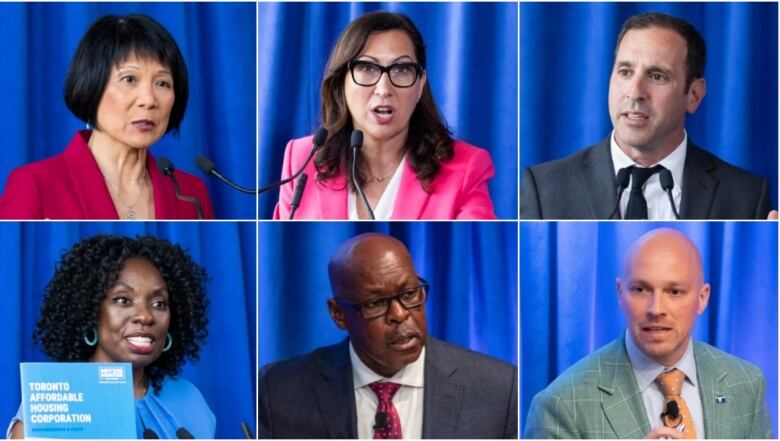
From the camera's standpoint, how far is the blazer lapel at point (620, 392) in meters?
4.30

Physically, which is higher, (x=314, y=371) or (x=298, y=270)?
(x=298, y=270)

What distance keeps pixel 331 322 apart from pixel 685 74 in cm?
133

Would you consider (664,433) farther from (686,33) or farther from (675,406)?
(686,33)

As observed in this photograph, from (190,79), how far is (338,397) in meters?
1.09

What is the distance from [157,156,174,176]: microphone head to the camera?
4074 mm

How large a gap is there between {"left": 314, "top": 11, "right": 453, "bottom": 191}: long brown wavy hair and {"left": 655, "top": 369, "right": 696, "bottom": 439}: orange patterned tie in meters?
0.97

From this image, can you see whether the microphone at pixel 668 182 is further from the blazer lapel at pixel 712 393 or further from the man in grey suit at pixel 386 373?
the man in grey suit at pixel 386 373

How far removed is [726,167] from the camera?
13.8 feet

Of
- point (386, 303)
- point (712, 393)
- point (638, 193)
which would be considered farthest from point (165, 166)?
point (712, 393)

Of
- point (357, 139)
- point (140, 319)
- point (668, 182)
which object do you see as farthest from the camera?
point (140, 319)

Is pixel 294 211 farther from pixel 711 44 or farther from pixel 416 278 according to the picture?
pixel 711 44

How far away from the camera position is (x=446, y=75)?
421 cm

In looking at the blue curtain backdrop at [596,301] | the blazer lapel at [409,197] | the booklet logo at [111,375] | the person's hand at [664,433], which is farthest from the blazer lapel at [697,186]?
the booklet logo at [111,375]

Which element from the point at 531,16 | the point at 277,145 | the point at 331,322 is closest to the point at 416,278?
the point at 331,322
